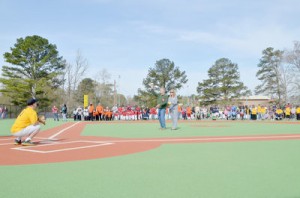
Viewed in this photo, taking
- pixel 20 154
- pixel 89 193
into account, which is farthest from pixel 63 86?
pixel 89 193

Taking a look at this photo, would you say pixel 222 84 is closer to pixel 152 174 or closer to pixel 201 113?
pixel 201 113

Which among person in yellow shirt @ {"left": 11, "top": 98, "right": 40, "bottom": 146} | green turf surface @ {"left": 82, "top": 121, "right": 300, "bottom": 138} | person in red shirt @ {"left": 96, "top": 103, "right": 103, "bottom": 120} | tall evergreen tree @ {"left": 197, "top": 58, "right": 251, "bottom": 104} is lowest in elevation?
green turf surface @ {"left": 82, "top": 121, "right": 300, "bottom": 138}

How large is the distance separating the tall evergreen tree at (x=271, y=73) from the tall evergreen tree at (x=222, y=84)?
6.85 metres

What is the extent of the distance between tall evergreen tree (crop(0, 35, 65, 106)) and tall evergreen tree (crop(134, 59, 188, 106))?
84.9 ft

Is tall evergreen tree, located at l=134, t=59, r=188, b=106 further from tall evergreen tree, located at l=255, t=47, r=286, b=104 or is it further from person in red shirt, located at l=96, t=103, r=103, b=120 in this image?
person in red shirt, located at l=96, t=103, r=103, b=120

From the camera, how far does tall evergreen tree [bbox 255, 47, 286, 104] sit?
2665 inches

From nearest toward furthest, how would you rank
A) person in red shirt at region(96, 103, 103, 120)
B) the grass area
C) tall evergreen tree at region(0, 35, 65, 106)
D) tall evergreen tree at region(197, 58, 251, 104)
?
1. the grass area
2. person in red shirt at region(96, 103, 103, 120)
3. tall evergreen tree at region(0, 35, 65, 106)
4. tall evergreen tree at region(197, 58, 251, 104)

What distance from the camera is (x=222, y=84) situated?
77.7 metres

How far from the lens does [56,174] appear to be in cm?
518

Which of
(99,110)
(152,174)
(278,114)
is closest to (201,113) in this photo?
(278,114)

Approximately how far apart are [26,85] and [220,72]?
4890cm

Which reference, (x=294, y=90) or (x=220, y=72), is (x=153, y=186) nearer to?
(x=294, y=90)

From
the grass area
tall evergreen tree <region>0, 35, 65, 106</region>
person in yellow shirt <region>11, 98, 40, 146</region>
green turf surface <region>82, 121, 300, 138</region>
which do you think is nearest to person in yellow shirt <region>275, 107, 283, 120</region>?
green turf surface <region>82, 121, 300, 138</region>

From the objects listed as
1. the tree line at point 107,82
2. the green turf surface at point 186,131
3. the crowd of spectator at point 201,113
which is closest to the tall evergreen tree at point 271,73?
the tree line at point 107,82
